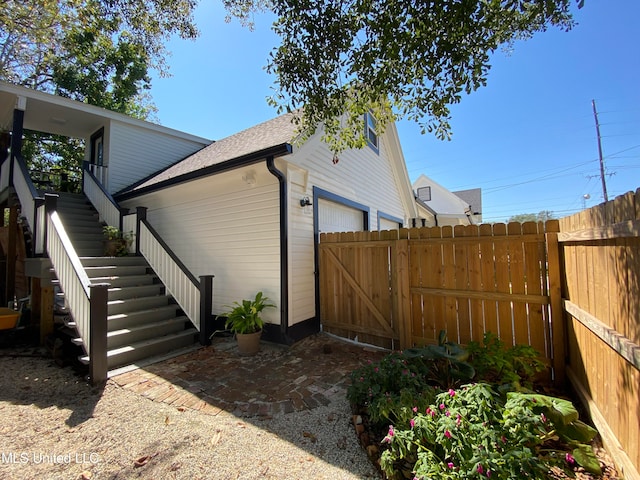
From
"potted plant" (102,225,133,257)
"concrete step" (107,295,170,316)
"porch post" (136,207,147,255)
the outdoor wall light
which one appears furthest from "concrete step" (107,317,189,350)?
the outdoor wall light

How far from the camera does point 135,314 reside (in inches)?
181

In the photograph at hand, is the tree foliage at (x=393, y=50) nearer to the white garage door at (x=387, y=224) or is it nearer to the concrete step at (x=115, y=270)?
the concrete step at (x=115, y=270)

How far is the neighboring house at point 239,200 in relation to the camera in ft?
16.4

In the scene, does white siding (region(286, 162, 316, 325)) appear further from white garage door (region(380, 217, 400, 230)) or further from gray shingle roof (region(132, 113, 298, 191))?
white garage door (region(380, 217, 400, 230))

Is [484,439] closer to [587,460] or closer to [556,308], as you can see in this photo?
[587,460]

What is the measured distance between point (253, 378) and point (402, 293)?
2384 mm

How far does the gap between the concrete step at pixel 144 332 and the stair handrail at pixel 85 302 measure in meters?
0.42

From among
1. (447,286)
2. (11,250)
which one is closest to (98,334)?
(447,286)

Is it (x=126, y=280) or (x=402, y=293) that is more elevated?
(x=126, y=280)

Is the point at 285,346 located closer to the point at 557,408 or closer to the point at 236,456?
the point at 236,456

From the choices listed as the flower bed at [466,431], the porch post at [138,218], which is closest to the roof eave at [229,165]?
the porch post at [138,218]

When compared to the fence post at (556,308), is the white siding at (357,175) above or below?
above

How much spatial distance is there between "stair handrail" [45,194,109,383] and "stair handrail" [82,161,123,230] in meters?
2.14

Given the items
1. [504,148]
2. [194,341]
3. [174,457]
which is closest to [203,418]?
[174,457]
